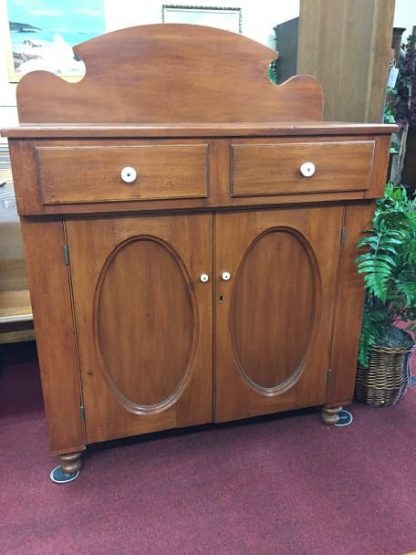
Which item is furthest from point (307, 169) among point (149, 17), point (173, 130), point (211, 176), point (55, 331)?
point (149, 17)

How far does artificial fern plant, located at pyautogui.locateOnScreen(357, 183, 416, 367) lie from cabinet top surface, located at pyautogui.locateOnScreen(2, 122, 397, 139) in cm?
22

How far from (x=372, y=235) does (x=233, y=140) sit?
48 centimetres

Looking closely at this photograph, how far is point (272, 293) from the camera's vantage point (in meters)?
1.25

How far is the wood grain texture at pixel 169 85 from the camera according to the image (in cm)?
121

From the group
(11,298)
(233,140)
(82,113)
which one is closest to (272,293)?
(233,140)

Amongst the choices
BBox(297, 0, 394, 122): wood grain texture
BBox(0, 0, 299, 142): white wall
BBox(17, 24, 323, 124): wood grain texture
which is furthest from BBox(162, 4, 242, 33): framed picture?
BBox(17, 24, 323, 124): wood grain texture

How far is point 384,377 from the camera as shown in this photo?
1514 mm

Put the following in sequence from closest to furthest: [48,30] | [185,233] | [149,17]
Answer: [185,233], [48,30], [149,17]

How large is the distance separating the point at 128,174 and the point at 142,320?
14.5 inches

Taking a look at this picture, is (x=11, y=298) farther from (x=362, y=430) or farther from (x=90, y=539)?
(x=362, y=430)

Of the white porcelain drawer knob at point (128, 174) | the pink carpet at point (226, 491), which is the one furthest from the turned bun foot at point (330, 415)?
the white porcelain drawer knob at point (128, 174)

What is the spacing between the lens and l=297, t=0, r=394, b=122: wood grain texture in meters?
1.31

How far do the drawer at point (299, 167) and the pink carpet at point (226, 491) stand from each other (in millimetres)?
750

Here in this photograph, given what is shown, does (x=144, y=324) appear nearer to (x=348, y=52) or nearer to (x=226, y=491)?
(x=226, y=491)
